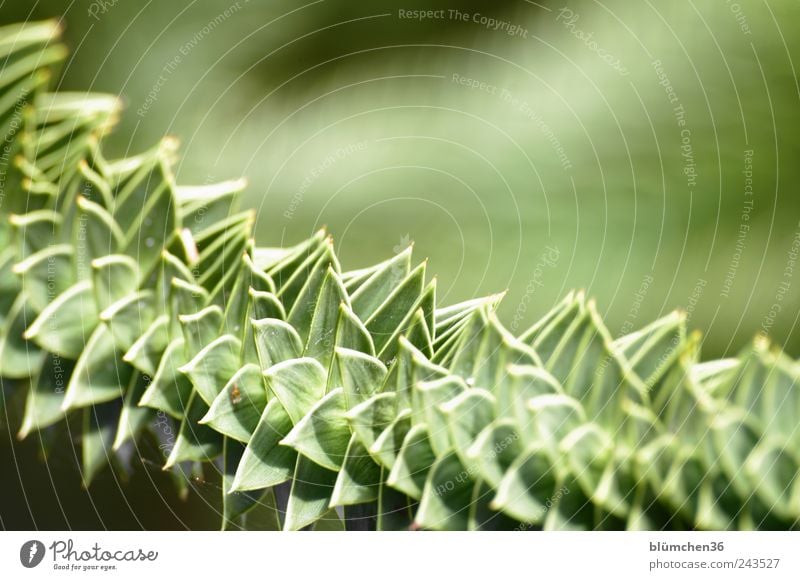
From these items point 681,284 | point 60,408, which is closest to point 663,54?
point 681,284

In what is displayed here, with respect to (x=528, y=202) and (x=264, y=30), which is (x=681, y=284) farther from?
(x=264, y=30)

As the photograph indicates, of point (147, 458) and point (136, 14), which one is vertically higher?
point (136, 14)
